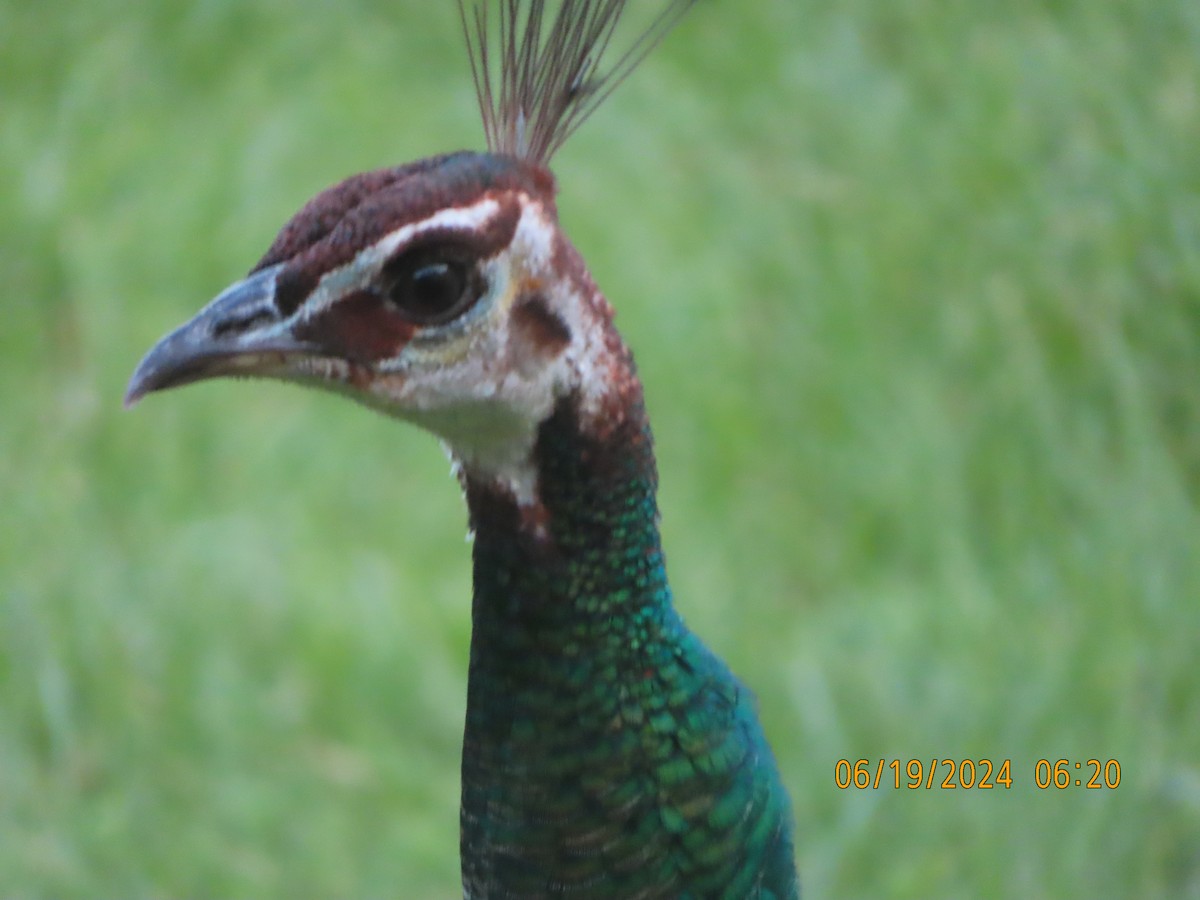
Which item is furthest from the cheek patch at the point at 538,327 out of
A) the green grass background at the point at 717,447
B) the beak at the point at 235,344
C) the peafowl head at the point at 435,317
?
the green grass background at the point at 717,447

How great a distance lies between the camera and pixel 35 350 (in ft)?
10.0

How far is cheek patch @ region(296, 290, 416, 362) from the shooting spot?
1011 millimetres

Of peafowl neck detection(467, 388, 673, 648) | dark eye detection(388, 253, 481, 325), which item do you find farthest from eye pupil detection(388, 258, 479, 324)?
peafowl neck detection(467, 388, 673, 648)

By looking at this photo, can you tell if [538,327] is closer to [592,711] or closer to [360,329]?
[360,329]

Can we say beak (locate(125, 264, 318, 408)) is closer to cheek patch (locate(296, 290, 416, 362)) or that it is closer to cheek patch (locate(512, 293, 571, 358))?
cheek patch (locate(296, 290, 416, 362))

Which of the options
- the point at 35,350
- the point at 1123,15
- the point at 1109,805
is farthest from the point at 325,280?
the point at 1123,15

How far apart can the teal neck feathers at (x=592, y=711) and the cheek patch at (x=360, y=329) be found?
0.40ft

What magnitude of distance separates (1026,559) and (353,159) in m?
1.69

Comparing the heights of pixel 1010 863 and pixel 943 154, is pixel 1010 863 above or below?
below

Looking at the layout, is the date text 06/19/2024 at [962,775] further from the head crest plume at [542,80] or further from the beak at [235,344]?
the beak at [235,344]

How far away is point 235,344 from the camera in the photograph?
102 centimetres

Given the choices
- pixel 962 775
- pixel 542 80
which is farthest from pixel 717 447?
pixel 542 80

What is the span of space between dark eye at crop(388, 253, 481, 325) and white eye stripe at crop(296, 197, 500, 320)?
2cm

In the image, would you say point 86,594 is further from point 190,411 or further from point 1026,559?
point 1026,559
